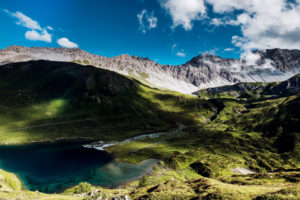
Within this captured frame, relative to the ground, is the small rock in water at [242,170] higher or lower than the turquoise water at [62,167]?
lower

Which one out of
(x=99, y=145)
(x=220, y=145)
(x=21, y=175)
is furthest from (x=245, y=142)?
(x=21, y=175)

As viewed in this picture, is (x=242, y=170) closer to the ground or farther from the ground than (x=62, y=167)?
closer to the ground

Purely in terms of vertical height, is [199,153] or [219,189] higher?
[219,189]

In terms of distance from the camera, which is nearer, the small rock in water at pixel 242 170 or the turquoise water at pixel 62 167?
the turquoise water at pixel 62 167

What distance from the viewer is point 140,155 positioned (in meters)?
150

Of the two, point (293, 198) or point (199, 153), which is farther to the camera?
point (199, 153)

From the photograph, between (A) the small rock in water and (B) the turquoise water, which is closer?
(B) the turquoise water

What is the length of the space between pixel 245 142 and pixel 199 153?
6593cm

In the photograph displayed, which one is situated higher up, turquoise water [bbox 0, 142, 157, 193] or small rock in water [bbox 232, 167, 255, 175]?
turquoise water [bbox 0, 142, 157, 193]

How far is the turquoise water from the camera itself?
98.6 meters

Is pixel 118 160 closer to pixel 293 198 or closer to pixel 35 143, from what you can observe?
pixel 35 143

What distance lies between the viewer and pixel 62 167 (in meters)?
121

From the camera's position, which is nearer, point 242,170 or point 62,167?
point 62,167

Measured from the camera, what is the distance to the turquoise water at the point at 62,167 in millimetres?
98625
